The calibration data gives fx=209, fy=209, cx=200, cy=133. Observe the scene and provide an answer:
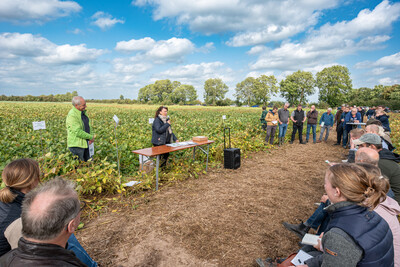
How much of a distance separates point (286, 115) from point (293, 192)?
19.6 ft

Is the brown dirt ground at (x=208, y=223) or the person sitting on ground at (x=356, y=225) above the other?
the person sitting on ground at (x=356, y=225)

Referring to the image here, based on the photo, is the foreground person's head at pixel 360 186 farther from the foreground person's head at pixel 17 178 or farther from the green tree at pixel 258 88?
the green tree at pixel 258 88

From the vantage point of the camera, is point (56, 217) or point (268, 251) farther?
point (268, 251)

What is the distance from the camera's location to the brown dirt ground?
286 cm

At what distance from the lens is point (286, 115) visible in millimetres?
10133

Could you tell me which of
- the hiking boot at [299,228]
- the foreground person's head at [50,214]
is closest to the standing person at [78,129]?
the foreground person's head at [50,214]

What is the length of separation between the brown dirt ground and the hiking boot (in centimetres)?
10

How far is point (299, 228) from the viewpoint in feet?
11.0

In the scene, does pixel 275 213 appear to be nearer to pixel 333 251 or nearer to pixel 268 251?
pixel 268 251

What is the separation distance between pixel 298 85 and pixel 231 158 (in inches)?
2750

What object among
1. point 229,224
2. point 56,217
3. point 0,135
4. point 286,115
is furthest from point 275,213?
point 0,135

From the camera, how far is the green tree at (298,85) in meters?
66.0

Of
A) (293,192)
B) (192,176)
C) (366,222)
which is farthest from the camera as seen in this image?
(192,176)

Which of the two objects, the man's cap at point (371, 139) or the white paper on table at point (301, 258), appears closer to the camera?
the white paper on table at point (301, 258)
